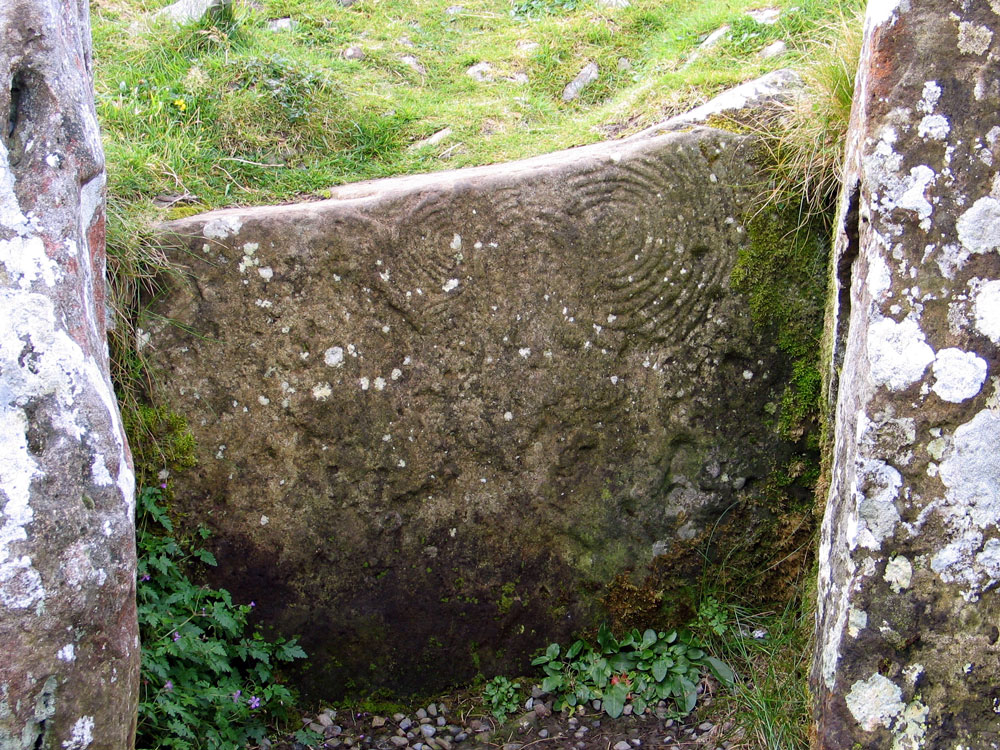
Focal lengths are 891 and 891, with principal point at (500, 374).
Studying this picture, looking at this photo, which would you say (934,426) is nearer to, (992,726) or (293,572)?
(992,726)

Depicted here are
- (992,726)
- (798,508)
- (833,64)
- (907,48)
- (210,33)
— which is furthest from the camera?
(210,33)

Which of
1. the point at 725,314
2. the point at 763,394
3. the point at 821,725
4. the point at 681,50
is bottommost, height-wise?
the point at 821,725

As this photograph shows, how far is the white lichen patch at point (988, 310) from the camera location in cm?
238

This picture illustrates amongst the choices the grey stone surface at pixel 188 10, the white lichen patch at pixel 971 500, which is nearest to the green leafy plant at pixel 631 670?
the white lichen patch at pixel 971 500

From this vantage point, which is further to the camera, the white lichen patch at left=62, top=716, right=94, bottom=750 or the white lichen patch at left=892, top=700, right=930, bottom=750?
the white lichen patch at left=892, top=700, right=930, bottom=750

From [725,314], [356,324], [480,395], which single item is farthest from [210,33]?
[725,314]

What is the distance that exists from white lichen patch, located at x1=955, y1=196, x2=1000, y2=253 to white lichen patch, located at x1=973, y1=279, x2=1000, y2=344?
0.10m

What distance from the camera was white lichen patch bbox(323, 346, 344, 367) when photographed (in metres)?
3.19

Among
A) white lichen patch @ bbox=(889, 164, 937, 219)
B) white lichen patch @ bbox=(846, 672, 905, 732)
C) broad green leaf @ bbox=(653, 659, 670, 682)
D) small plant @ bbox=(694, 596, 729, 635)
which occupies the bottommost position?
broad green leaf @ bbox=(653, 659, 670, 682)

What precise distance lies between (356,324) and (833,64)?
6.37 feet

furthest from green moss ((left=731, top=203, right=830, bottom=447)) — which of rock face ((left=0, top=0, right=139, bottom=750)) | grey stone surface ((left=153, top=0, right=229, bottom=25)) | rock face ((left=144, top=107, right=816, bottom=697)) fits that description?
grey stone surface ((left=153, top=0, right=229, bottom=25))

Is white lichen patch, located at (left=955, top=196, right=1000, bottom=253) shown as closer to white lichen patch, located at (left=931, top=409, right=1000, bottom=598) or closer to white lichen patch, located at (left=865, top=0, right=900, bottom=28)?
white lichen patch, located at (left=931, top=409, right=1000, bottom=598)

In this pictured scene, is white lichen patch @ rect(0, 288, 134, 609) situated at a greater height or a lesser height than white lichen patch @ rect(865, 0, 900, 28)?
lesser

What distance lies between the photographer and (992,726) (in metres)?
2.36
